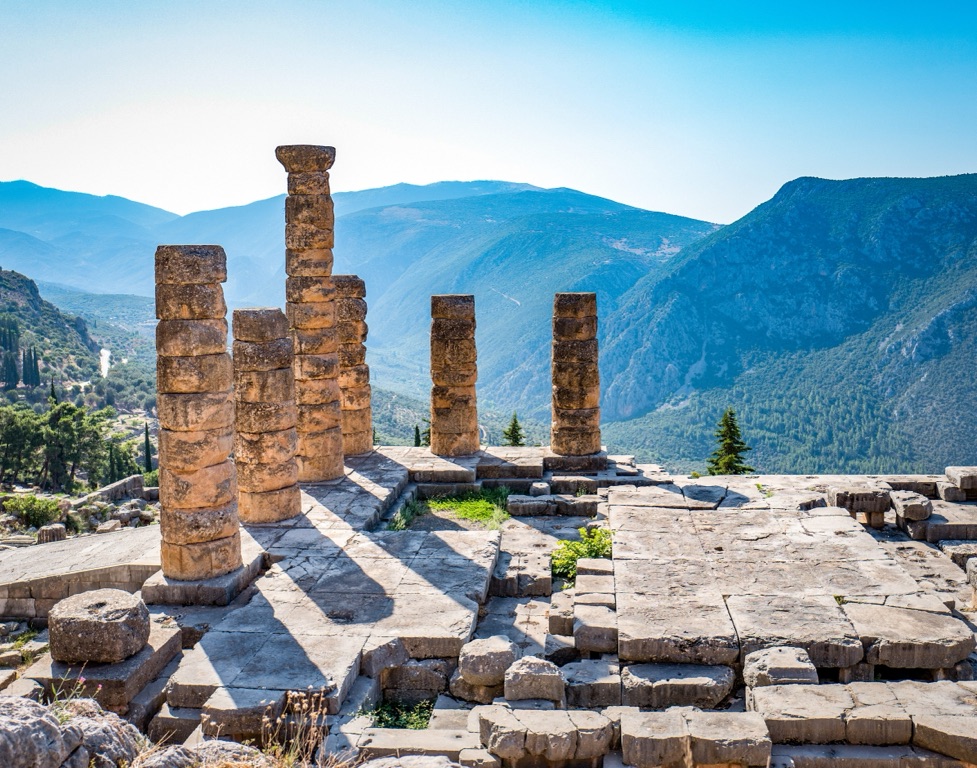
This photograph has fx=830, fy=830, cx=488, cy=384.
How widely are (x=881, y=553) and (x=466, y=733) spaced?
5.84m

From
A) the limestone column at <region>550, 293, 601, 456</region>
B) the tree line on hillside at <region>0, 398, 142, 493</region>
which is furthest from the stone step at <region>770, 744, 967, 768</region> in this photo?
the tree line on hillside at <region>0, 398, 142, 493</region>

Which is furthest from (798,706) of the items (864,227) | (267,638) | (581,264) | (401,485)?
(581,264)

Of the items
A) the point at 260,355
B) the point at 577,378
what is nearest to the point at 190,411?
the point at 260,355

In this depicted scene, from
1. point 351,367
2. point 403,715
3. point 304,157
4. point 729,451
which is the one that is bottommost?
point 729,451

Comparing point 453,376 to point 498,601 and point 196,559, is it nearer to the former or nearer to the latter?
point 498,601

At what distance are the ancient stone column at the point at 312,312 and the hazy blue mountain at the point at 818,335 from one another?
4823 cm

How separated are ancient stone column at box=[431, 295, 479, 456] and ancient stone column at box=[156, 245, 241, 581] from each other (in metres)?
6.61

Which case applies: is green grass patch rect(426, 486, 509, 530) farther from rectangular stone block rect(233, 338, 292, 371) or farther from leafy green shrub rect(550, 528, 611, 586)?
rectangular stone block rect(233, 338, 292, 371)

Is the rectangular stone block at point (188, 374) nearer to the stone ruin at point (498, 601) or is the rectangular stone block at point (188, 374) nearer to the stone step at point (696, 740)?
the stone ruin at point (498, 601)

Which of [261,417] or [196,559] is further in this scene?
[261,417]

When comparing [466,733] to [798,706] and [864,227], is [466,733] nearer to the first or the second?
[798,706]

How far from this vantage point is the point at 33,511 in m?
17.5

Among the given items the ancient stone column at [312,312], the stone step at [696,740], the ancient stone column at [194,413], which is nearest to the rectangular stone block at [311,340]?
the ancient stone column at [312,312]

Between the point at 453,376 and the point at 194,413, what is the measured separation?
711 centimetres
